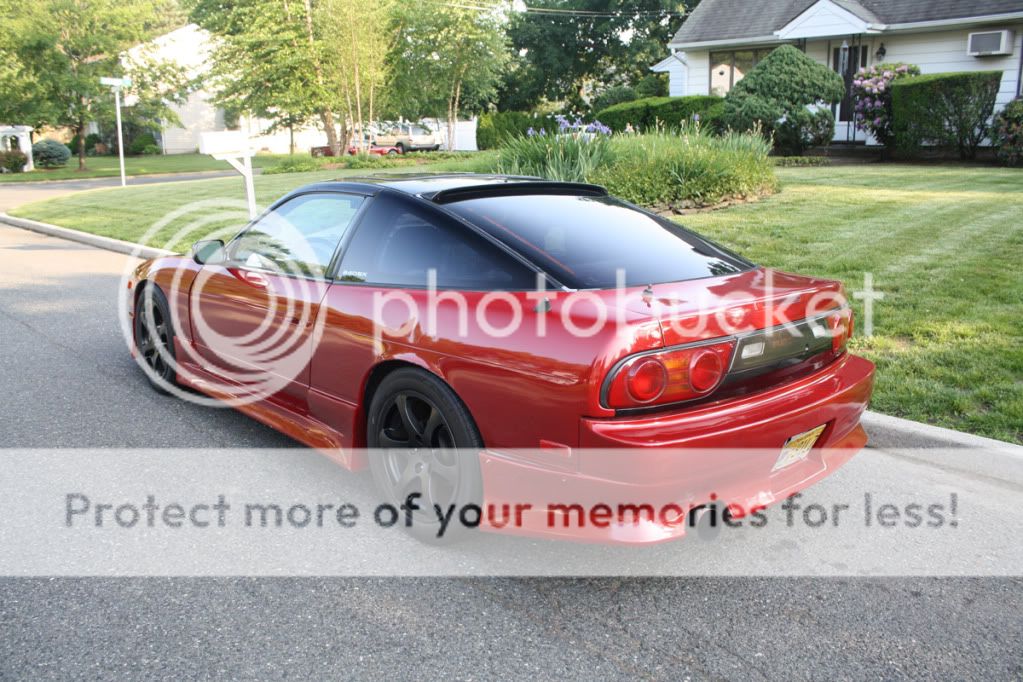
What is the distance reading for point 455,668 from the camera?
2.63 meters

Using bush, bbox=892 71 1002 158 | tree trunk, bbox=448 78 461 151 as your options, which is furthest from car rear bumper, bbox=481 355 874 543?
tree trunk, bbox=448 78 461 151

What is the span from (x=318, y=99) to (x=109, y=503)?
103ft

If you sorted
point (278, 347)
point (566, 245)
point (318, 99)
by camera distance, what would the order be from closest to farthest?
1. point (566, 245)
2. point (278, 347)
3. point (318, 99)

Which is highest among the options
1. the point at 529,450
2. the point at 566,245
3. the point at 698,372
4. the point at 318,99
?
the point at 318,99

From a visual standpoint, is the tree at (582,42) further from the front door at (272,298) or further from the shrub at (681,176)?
the front door at (272,298)

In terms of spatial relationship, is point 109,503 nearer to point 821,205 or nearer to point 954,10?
point 821,205

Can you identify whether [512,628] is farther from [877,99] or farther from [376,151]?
[376,151]

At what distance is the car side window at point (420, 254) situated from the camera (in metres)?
3.32

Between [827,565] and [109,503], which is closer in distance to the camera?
[827,565]

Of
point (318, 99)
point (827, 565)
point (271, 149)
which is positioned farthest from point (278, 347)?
point (271, 149)

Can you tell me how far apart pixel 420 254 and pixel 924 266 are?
5657 mm

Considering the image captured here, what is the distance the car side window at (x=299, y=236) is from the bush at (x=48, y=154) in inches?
1541

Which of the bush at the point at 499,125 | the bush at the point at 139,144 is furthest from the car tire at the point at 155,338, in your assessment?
the bush at the point at 139,144

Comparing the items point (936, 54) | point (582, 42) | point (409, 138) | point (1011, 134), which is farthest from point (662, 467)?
point (582, 42)
